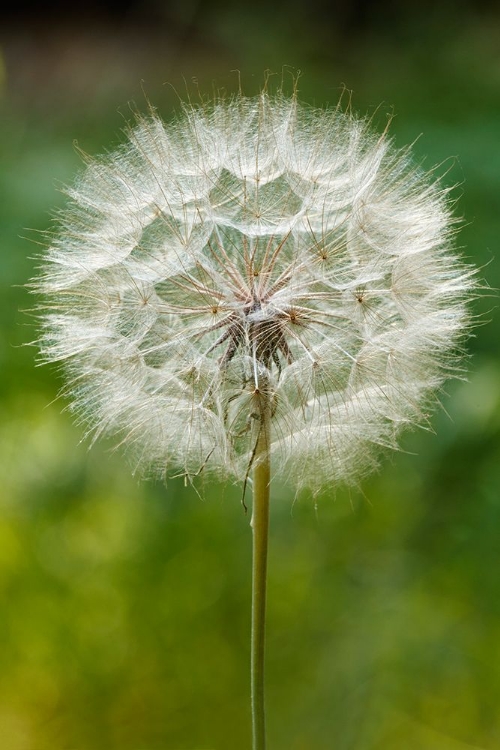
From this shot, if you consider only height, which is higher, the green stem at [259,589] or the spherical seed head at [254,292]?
the spherical seed head at [254,292]

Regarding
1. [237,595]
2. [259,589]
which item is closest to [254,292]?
[259,589]

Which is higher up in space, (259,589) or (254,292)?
(254,292)

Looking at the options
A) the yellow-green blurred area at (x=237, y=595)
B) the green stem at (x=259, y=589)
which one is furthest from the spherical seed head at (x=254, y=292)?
the yellow-green blurred area at (x=237, y=595)

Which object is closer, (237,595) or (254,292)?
(254,292)

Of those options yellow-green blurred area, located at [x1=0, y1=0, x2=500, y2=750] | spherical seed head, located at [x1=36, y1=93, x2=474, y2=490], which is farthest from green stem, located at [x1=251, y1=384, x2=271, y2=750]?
yellow-green blurred area, located at [x1=0, y1=0, x2=500, y2=750]

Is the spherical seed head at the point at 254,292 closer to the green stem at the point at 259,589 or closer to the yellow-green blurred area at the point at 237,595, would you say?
the green stem at the point at 259,589

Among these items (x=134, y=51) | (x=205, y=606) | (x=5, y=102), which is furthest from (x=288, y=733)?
(x=134, y=51)

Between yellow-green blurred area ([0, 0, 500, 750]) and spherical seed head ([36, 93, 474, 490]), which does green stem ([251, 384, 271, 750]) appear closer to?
spherical seed head ([36, 93, 474, 490])

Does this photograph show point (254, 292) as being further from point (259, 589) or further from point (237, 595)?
point (237, 595)

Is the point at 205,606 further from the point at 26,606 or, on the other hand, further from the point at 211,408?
the point at 211,408
